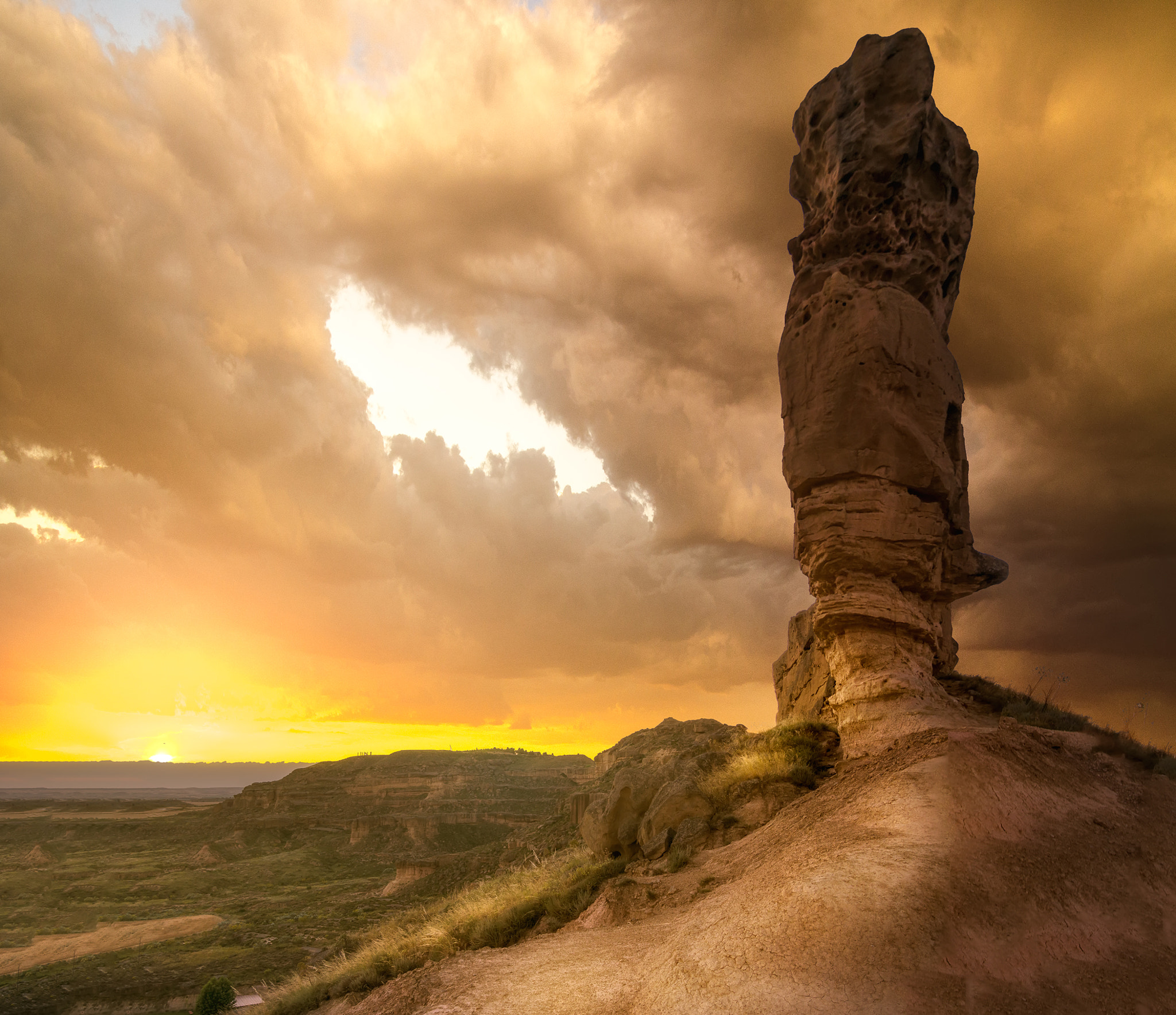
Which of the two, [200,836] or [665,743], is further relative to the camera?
[200,836]

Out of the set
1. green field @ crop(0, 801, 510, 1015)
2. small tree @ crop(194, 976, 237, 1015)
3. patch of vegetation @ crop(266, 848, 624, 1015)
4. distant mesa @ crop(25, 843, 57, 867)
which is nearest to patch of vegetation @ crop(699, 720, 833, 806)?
patch of vegetation @ crop(266, 848, 624, 1015)

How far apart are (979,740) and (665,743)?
35.3 metres

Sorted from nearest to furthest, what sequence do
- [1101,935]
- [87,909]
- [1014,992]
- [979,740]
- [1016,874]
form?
[1014,992] → [1101,935] → [1016,874] → [979,740] → [87,909]

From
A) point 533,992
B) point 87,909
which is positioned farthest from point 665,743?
point 87,909

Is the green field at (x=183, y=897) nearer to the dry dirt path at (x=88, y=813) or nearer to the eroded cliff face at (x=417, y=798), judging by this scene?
the eroded cliff face at (x=417, y=798)

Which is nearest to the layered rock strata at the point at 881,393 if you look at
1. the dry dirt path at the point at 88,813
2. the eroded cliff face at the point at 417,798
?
the eroded cliff face at the point at 417,798

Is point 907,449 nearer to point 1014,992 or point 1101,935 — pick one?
point 1101,935

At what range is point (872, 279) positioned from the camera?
1417cm

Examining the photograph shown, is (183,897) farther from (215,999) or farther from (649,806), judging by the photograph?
(649,806)

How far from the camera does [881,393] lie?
12.9 m

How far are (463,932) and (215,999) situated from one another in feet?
69.3

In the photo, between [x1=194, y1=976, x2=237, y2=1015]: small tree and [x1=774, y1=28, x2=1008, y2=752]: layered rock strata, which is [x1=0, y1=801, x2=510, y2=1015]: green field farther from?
[x1=774, y1=28, x2=1008, y2=752]: layered rock strata

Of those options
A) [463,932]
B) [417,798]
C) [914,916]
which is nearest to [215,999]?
[463,932]

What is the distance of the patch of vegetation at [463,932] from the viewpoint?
10.4 m
